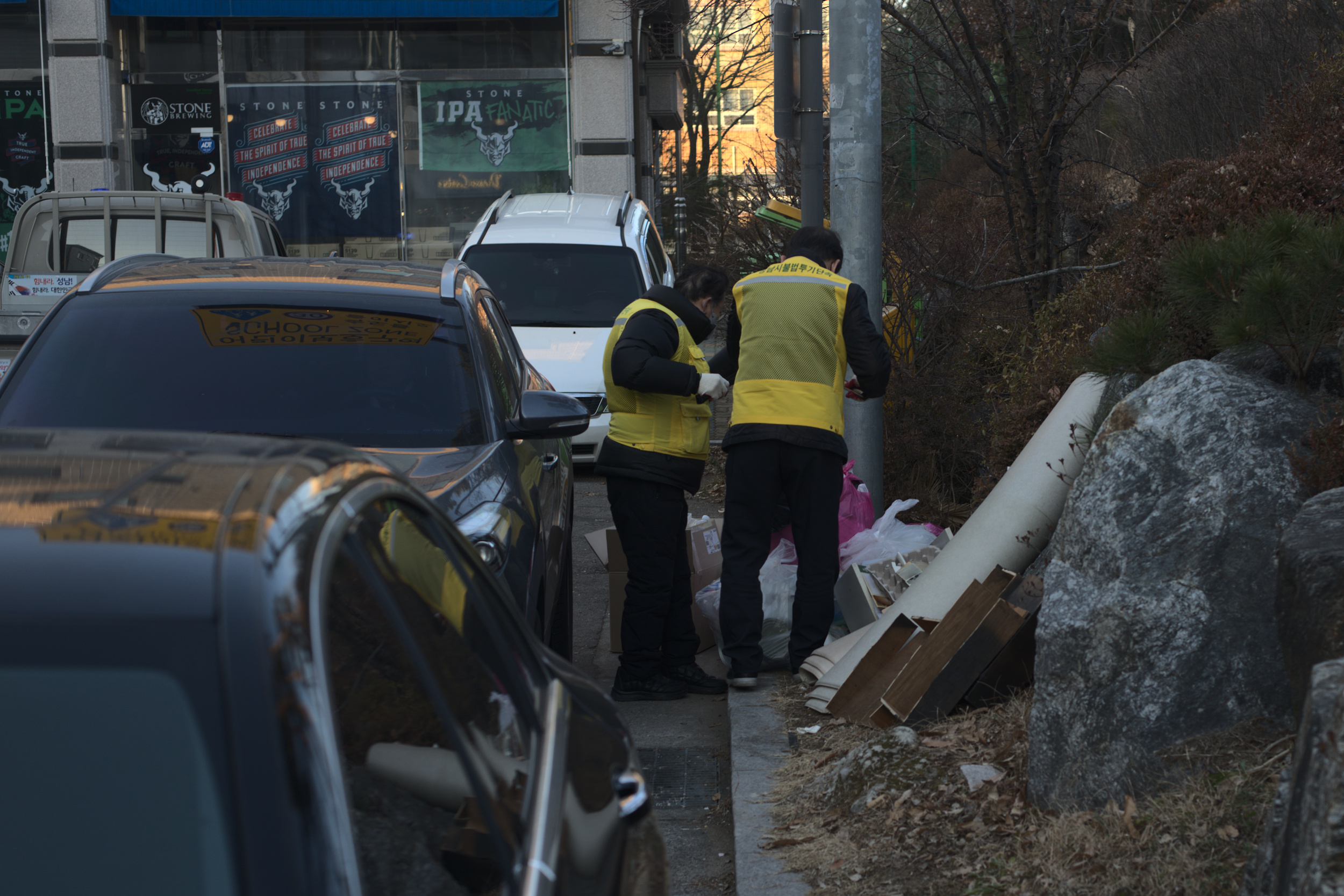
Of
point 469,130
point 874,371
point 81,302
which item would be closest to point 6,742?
point 81,302

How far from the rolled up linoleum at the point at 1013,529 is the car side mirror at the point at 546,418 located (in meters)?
1.39

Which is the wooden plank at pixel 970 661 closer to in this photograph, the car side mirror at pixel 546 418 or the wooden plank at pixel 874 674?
the wooden plank at pixel 874 674

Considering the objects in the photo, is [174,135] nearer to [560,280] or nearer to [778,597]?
[560,280]

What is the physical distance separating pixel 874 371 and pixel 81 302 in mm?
3034

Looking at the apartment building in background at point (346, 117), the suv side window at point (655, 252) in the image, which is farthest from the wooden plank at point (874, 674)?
the apartment building in background at point (346, 117)

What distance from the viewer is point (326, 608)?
1498 mm

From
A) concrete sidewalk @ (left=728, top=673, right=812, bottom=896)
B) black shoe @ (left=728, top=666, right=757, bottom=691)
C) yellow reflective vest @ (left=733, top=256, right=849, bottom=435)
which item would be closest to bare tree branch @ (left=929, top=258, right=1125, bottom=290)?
yellow reflective vest @ (left=733, top=256, right=849, bottom=435)

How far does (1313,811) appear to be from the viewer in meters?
2.22

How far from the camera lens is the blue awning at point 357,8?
1848cm

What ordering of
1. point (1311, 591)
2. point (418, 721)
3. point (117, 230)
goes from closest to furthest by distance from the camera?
point (418, 721) < point (1311, 591) < point (117, 230)

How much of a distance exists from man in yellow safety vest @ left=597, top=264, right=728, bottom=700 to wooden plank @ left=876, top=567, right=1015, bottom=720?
1.33 meters

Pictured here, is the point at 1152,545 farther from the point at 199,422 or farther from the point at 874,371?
the point at 199,422

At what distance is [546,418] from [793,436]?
126 centimetres

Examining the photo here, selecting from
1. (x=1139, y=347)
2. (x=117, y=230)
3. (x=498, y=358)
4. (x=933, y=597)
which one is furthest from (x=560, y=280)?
(x=1139, y=347)
